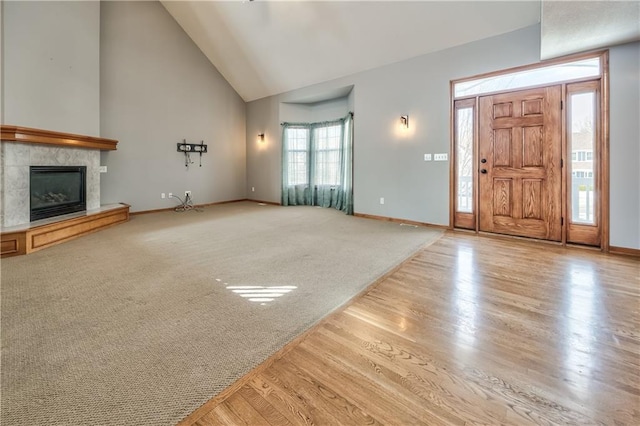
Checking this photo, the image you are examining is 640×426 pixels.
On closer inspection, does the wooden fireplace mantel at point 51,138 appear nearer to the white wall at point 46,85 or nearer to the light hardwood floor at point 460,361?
the white wall at point 46,85

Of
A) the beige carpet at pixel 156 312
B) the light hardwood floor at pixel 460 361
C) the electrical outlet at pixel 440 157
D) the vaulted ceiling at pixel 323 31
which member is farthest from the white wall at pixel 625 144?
the beige carpet at pixel 156 312

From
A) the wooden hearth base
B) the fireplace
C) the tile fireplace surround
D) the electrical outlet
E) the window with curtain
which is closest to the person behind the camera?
the wooden hearth base

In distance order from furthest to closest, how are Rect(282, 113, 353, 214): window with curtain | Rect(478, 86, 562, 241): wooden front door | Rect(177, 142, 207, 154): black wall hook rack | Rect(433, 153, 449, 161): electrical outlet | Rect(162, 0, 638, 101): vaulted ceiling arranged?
Rect(282, 113, 353, 214): window with curtain, Rect(177, 142, 207, 154): black wall hook rack, Rect(433, 153, 449, 161): electrical outlet, Rect(162, 0, 638, 101): vaulted ceiling, Rect(478, 86, 562, 241): wooden front door

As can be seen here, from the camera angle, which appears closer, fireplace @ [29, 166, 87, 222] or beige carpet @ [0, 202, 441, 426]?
beige carpet @ [0, 202, 441, 426]

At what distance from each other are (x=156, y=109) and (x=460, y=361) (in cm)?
748

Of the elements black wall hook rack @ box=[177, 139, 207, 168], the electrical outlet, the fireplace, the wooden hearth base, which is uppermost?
black wall hook rack @ box=[177, 139, 207, 168]

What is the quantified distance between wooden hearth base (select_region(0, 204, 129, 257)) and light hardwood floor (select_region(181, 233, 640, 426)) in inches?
148

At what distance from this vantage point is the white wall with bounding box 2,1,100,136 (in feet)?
13.0

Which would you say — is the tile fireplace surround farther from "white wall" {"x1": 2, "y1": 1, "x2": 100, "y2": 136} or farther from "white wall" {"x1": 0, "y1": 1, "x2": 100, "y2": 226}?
"white wall" {"x1": 2, "y1": 1, "x2": 100, "y2": 136}

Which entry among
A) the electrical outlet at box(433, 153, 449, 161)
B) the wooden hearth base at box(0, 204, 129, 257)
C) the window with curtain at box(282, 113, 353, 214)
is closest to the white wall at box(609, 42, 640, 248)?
the electrical outlet at box(433, 153, 449, 161)

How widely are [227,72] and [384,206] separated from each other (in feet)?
18.6

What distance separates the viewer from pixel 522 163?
4.20 meters

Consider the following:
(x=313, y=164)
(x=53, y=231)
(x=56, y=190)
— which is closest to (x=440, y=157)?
(x=313, y=164)

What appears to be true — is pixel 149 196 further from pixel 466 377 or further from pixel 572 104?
pixel 572 104
